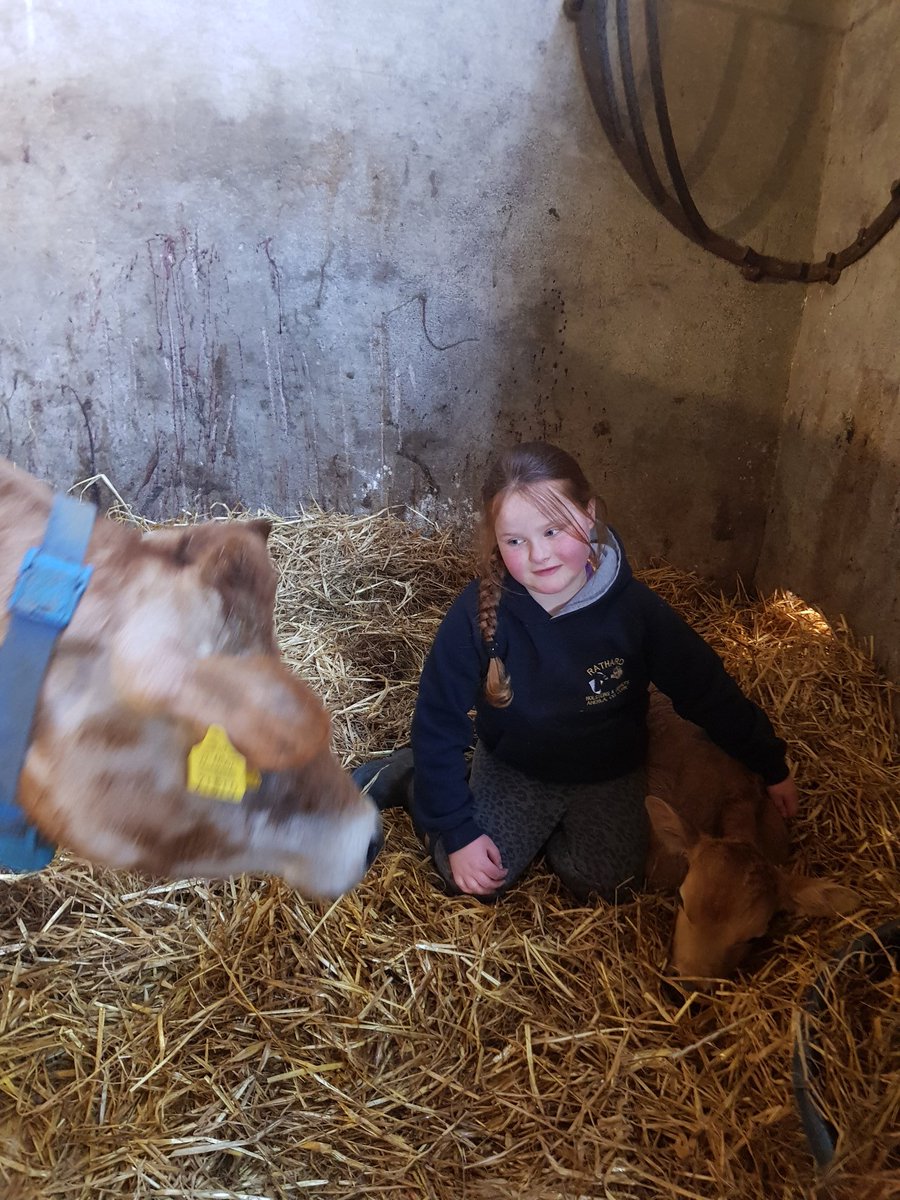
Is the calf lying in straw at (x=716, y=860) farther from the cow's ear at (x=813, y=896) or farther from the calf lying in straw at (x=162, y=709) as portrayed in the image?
the calf lying in straw at (x=162, y=709)

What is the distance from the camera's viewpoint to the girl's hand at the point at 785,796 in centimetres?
237

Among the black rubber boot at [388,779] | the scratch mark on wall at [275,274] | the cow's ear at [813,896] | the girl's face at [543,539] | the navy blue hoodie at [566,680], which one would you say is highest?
the scratch mark on wall at [275,274]

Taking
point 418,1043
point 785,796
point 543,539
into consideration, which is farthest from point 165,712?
point 785,796

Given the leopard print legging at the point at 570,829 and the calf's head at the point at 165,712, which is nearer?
the calf's head at the point at 165,712

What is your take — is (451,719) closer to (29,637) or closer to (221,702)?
(221,702)

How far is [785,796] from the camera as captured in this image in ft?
7.78

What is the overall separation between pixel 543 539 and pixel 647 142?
231 cm

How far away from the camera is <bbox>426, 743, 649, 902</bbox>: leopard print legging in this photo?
2277mm

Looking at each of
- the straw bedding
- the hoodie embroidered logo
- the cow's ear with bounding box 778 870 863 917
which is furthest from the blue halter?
the cow's ear with bounding box 778 870 863 917

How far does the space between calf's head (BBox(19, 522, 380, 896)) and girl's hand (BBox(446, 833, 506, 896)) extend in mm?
1146

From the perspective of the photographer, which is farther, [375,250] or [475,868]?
[375,250]

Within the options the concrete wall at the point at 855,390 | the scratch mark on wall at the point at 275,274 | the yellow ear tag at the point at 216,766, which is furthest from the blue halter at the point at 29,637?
the concrete wall at the point at 855,390

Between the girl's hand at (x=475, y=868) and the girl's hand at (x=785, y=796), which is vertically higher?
the girl's hand at (x=785, y=796)

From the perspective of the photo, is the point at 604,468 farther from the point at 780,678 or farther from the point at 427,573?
the point at 780,678
